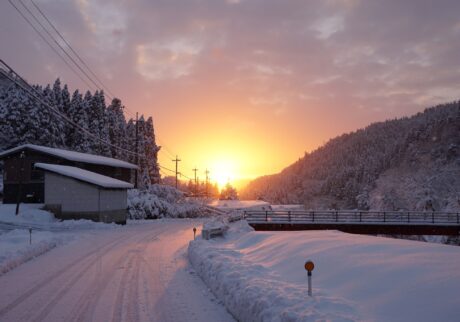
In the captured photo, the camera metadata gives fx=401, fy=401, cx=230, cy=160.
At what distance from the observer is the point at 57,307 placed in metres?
9.45

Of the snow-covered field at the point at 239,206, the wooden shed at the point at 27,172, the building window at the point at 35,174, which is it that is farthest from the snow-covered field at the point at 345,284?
the snow-covered field at the point at 239,206

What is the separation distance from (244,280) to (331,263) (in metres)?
2.52

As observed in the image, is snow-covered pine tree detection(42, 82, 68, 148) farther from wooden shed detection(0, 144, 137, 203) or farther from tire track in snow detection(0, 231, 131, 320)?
tire track in snow detection(0, 231, 131, 320)

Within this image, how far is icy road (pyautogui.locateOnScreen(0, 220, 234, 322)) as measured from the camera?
888 centimetres

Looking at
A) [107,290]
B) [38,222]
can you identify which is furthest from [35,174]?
[107,290]

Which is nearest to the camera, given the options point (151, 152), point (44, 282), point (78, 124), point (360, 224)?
point (44, 282)

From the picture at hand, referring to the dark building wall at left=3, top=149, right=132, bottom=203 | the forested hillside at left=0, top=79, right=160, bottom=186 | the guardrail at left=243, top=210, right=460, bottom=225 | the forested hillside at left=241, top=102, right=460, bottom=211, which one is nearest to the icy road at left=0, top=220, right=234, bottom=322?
the guardrail at left=243, top=210, right=460, bottom=225

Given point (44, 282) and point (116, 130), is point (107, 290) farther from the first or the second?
point (116, 130)

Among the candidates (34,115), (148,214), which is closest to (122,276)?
(148,214)

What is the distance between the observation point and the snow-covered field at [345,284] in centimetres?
652

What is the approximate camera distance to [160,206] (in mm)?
50719

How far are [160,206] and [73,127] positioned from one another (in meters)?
28.6

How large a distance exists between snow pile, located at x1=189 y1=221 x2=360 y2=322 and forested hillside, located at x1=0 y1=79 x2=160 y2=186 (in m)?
49.2

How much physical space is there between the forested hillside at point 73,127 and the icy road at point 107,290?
4323cm
